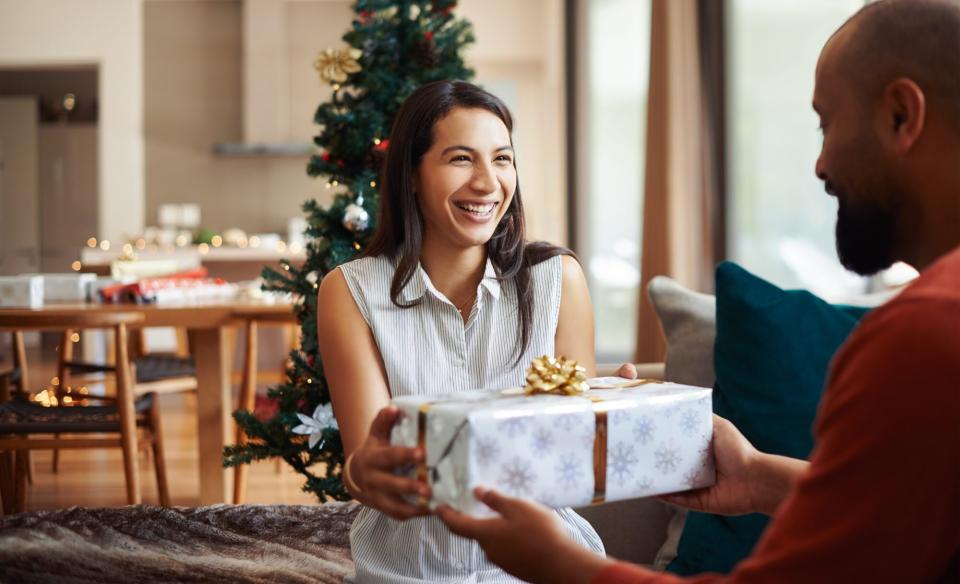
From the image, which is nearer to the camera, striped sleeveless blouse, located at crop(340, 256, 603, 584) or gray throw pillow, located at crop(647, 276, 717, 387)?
striped sleeveless blouse, located at crop(340, 256, 603, 584)

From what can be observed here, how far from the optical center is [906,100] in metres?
0.80

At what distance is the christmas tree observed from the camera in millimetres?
2602

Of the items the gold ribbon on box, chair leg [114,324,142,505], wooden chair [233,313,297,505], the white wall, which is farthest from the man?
the white wall

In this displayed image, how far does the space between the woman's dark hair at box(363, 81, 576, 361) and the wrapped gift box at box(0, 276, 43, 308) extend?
214 centimetres

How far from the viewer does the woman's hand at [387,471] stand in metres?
0.99

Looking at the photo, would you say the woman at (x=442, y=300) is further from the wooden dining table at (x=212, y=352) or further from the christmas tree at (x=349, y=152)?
the wooden dining table at (x=212, y=352)

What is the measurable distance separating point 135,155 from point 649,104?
511 cm

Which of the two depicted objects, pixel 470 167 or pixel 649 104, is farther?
pixel 649 104

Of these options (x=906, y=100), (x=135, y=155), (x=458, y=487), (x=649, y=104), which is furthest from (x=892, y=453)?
(x=135, y=155)

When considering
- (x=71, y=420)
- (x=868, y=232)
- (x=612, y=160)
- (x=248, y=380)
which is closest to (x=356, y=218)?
(x=71, y=420)

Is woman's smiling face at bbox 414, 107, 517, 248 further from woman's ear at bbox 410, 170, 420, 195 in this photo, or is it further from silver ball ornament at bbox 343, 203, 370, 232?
silver ball ornament at bbox 343, 203, 370, 232

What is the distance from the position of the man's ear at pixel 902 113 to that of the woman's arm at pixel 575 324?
0.75 metres

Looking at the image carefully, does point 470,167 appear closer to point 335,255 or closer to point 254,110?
point 335,255

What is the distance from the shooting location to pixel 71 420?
10.3ft
